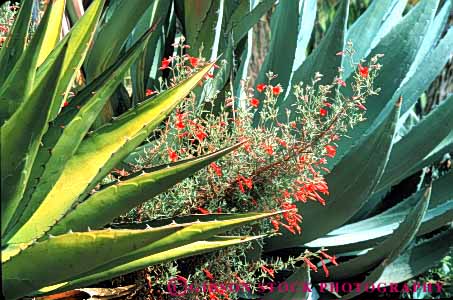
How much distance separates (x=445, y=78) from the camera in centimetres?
450

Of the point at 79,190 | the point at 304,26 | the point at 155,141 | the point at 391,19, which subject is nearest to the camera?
the point at 79,190

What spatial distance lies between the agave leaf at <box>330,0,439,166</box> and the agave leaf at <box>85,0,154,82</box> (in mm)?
748

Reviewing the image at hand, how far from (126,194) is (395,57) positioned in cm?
153

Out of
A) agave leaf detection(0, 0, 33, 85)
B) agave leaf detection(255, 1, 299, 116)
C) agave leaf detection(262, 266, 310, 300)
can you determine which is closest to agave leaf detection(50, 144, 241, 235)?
agave leaf detection(0, 0, 33, 85)

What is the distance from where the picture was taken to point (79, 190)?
1739mm

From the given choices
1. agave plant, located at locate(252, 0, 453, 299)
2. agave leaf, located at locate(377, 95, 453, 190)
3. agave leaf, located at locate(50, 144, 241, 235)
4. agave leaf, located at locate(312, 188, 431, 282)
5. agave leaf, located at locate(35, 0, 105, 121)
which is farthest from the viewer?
agave leaf, located at locate(377, 95, 453, 190)

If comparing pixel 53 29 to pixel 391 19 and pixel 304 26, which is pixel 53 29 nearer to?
pixel 304 26

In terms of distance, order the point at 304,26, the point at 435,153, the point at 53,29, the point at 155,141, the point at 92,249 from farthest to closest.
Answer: the point at 304,26 < the point at 435,153 < the point at 155,141 < the point at 53,29 < the point at 92,249

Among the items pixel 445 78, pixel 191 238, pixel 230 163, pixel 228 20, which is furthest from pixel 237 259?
pixel 445 78

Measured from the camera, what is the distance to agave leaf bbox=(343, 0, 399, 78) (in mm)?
3205

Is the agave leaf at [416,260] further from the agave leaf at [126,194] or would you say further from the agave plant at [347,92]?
the agave leaf at [126,194]

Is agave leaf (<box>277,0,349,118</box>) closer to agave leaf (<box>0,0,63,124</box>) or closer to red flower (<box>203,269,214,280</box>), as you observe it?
red flower (<box>203,269,214,280</box>)

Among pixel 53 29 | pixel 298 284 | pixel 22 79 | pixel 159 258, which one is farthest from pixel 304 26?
pixel 22 79

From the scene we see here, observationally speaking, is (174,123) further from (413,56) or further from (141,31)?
(413,56)
